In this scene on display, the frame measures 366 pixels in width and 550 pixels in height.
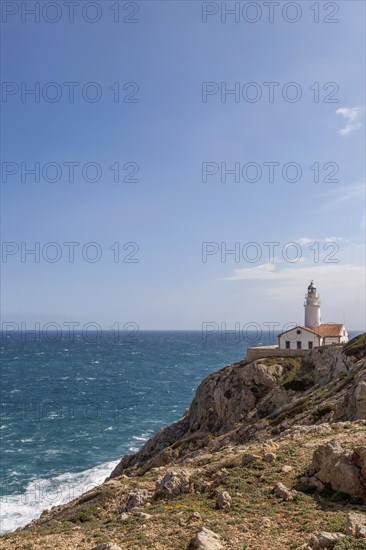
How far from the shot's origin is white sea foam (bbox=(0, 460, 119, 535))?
39.7 m

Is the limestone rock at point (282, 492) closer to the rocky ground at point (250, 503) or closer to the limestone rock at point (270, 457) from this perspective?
the rocky ground at point (250, 503)

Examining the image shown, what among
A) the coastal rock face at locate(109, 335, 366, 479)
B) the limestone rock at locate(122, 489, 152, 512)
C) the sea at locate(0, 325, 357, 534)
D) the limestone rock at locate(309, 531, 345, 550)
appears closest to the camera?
the limestone rock at locate(309, 531, 345, 550)

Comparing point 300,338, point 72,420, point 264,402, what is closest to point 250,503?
point 264,402

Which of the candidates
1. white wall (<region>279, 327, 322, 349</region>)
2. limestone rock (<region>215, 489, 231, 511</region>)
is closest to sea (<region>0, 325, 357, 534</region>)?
white wall (<region>279, 327, 322, 349</region>)

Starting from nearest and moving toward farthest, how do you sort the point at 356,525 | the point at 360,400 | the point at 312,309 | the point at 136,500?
the point at 356,525
the point at 136,500
the point at 360,400
the point at 312,309

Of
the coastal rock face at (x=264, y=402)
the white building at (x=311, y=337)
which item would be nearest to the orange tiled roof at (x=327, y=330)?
the white building at (x=311, y=337)

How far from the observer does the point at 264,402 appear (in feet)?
146

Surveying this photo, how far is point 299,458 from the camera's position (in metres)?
21.1

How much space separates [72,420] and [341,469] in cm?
6669

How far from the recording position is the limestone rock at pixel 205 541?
13.0 meters

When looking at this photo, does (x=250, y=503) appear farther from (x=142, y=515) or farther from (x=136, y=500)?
(x=136, y=500)

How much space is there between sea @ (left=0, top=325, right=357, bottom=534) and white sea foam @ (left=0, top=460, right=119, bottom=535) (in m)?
0.09

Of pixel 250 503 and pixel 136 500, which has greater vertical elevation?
pixel 250 503

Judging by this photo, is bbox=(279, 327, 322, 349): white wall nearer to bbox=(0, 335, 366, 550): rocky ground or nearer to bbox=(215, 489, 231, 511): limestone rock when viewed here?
bbox=(0, 335, 366, 550): rocky ground
